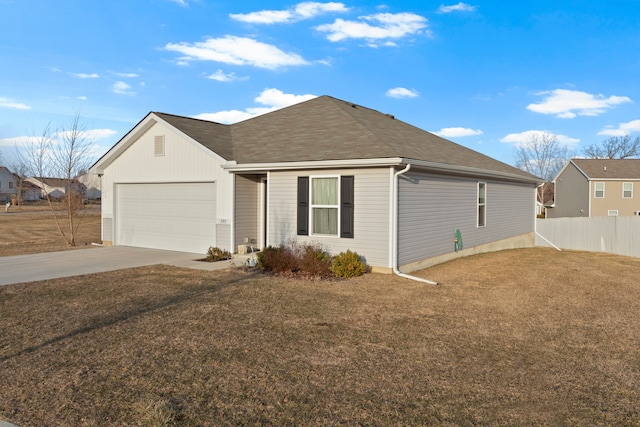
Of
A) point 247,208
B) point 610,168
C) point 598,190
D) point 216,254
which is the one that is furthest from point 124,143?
point 610,168

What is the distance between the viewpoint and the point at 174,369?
5230mm

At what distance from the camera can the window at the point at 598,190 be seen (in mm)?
37156

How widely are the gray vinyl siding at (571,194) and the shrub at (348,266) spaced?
33.7m

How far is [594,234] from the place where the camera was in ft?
68.1

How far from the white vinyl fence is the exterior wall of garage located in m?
15.3

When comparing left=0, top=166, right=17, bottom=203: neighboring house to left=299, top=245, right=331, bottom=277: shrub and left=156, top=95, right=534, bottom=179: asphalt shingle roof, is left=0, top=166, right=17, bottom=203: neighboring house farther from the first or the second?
left=299, top=245, right=331, bottom=277: shrub

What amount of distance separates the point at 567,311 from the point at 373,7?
11.5 m

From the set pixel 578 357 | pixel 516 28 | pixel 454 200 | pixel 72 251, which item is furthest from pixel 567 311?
pixel 72 251

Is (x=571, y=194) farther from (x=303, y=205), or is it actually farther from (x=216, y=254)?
(x=216, y=254)

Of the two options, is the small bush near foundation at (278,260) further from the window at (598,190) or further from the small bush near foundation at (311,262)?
the window at (598,190)

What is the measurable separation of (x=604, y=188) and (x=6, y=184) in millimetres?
86040

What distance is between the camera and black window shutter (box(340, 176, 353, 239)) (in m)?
11.6

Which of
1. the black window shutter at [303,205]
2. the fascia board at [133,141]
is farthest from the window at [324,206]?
the fascia board at [133,141]

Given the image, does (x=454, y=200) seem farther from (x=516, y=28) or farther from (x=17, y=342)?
(x=17, y=342)
